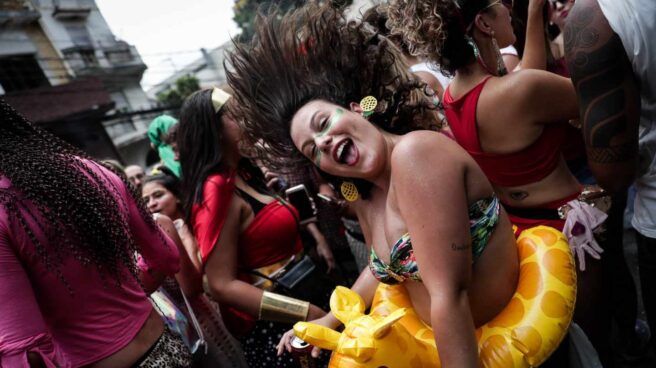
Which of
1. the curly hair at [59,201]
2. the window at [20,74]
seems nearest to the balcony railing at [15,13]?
the window at [20,74]

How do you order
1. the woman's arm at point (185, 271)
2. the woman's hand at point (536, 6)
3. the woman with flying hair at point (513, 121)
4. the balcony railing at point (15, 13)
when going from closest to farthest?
the woman with flying hair at point (513, 121) → the woman's hand at point (536, 6) → the woman's arm at point (185, 271) → the balcony railing at point (15, 13)

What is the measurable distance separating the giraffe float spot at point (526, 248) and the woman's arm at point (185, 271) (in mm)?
1746

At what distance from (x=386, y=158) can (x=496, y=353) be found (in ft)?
2.35

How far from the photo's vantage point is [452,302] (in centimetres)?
101

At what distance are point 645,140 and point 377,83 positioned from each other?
99 cm

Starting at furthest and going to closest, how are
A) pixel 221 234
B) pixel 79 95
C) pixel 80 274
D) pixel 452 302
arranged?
pixel 79 95 → pixel 221 234 → pixel 80 274 → pixel 452 302

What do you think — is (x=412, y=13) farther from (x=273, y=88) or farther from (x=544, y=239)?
(x=544, y=239)

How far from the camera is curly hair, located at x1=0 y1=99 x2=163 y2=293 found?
3.84ft

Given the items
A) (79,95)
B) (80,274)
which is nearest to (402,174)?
(80,274)

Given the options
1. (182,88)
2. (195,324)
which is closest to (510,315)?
(195,324)

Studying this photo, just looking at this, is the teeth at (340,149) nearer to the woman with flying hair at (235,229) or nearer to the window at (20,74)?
the woman with flying hair at (235,229)

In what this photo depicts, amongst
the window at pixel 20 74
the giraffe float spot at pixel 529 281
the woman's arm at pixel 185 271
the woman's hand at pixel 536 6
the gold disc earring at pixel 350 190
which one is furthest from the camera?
the window at pixel 20 74

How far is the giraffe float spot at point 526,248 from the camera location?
134 cm

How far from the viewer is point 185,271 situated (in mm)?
2160
